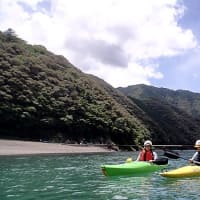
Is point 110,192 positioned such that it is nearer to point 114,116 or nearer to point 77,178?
point 77,178

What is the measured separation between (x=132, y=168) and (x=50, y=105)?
57.0 metres

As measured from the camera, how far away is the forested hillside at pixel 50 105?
2749 inches

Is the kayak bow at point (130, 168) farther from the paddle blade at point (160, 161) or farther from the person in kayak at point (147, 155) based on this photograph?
the person in kayak at point (147, 155)

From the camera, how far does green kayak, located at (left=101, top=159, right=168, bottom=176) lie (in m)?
20.3

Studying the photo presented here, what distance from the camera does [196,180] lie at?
62.2 ft

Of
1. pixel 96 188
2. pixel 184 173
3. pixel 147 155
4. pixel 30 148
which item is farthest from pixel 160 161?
pixel 30 148

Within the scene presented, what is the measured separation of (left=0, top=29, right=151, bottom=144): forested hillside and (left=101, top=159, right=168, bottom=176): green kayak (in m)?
47.0

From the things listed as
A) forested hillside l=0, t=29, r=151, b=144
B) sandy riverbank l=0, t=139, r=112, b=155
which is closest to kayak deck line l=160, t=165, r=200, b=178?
sandy riverbank l=0, t=139, r=112, b=155

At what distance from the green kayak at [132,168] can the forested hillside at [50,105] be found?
4702 cm

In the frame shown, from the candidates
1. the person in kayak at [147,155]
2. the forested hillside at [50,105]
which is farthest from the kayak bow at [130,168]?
the forested hillside at [50,105]

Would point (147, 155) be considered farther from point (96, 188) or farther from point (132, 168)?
point (96, 188)

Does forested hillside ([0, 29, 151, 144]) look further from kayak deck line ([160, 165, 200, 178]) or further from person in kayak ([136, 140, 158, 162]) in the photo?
kayak deck line ([160, 165, 200, 178])

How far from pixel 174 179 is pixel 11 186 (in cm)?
743

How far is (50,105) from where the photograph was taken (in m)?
77.0
